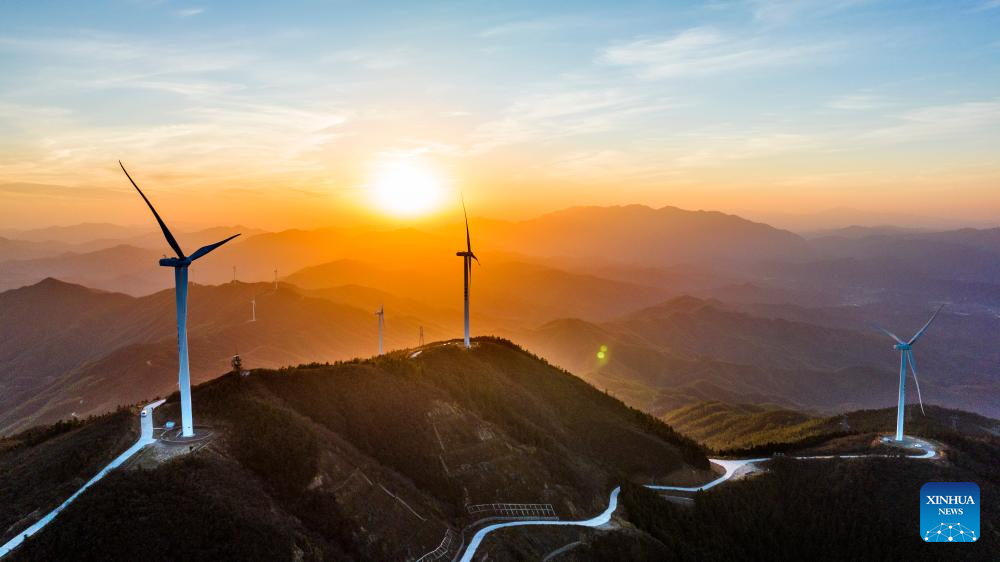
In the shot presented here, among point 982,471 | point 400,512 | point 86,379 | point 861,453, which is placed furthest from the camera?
point 86,379

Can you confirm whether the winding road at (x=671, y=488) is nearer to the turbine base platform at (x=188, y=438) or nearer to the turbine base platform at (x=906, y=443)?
the turbine base platform at (x=906, y=443)

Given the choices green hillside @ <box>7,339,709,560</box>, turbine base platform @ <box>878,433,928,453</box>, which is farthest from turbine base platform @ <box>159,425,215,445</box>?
turbine base platform @ <box>878,433,928,453</box>

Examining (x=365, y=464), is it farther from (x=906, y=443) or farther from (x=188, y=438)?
(x=906, y=443)

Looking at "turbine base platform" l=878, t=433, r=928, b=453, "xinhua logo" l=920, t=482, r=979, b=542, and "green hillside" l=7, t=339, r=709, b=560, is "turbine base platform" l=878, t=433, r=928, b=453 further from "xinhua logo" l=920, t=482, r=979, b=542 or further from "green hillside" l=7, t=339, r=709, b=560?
"green hillside" l=7, t=339, r=709, b=560

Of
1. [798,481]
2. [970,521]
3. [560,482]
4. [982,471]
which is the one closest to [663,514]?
[560,482]

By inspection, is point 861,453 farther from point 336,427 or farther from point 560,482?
point 336,427

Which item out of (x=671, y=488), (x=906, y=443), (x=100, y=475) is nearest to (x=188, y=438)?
(x=100, y=475)
